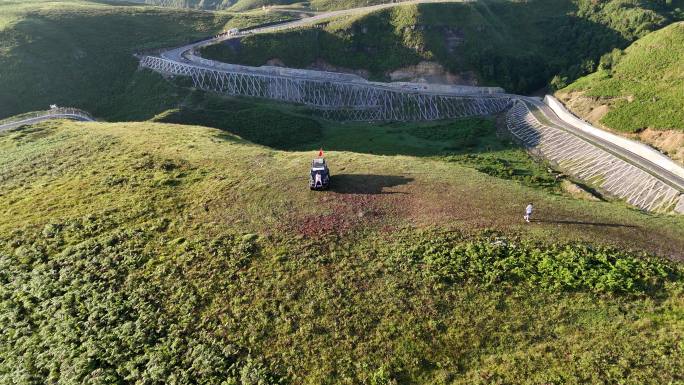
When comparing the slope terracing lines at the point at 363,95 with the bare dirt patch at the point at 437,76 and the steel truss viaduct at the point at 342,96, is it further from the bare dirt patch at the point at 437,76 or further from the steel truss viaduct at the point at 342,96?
the bare dirt patch at the point at 437,76

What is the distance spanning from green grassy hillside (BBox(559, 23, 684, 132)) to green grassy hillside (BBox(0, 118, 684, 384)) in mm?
33931

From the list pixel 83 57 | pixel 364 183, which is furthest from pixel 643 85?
pixel 83 57

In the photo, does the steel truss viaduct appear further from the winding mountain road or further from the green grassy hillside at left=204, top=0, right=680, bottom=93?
the winding mountain road

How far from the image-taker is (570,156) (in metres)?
52.7

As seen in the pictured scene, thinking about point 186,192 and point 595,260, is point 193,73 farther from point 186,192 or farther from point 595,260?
point 595,260

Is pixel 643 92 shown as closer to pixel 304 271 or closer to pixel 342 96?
pixel 342 96

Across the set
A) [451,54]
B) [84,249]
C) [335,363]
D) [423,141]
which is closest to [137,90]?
[423,141]

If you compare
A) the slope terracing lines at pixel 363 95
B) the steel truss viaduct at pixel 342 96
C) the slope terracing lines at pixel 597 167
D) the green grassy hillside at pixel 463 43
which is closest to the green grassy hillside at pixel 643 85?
the slope terracing lines at pixel 363 95

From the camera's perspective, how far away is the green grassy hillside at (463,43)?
83.9 metres

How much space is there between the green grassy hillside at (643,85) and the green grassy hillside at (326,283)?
111 feet

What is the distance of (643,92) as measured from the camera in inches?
2392

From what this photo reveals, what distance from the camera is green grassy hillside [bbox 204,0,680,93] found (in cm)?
8394

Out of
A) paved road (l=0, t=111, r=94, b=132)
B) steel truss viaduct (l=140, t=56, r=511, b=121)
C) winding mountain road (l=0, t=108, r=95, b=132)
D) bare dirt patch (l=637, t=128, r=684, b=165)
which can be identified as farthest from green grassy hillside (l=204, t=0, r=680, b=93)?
winding mountain road (l=0, t=108, r=95, b=132)

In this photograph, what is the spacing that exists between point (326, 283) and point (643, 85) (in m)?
68.7
